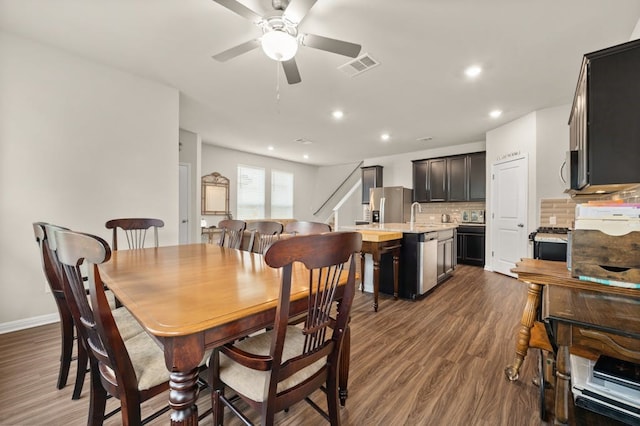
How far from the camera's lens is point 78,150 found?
2.70 m

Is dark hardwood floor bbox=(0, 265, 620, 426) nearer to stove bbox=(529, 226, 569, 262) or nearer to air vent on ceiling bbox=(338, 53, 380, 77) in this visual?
stove bbox=(529, 226, 569, 262)

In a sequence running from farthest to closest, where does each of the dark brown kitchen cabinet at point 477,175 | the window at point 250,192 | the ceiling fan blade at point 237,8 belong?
the window at point 250,192
the dark brown kitchen cabinet at point 477,175
the ceiling fan blade at point 237,8

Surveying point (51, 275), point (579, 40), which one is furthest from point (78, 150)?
point (579, 40)

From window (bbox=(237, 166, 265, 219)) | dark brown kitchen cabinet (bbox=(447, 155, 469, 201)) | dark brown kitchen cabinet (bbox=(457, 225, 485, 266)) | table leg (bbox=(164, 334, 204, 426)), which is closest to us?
table leg (bbox=(164, 334, 204, 426))

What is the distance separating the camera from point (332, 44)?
1918 mm

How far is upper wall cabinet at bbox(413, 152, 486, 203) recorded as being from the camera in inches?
222

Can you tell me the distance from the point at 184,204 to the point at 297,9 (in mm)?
4456

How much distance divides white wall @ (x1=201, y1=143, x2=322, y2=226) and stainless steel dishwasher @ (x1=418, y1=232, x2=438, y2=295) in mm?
5101

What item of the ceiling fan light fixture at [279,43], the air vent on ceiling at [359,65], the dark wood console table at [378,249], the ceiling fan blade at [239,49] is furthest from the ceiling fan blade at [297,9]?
the dark wood console table at [378,249]

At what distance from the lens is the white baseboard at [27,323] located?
7.73 feet

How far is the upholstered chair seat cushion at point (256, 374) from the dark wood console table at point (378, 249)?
1.92 metres

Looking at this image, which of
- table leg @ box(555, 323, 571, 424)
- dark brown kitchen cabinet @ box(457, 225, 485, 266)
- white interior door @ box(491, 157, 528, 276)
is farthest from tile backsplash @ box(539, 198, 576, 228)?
table leg @ box(555, 323, 571, 424)

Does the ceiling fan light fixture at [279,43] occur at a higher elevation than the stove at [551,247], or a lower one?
higher

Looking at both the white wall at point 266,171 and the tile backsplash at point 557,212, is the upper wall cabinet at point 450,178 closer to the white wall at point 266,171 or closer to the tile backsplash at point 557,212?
the tile backsplash at point 557,212
